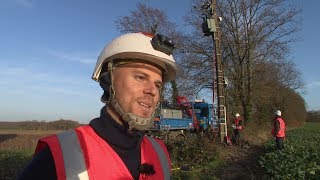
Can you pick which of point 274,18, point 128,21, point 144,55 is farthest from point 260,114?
point 144,55

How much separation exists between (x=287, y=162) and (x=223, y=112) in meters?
10.1

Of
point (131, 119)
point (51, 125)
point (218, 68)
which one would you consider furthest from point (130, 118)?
point (51, 125)

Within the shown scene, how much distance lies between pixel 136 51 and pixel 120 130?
50 centimetres

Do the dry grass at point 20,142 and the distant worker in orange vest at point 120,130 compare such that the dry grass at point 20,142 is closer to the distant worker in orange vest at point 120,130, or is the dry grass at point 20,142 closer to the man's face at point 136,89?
the distant worker in orange vest at point 120,130

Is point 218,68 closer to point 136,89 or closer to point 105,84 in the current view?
point 105,84

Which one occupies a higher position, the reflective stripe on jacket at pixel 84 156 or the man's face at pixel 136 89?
the man's face at pixel 136 89

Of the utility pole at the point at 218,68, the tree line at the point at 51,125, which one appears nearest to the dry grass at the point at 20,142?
the utility pole at the point at 218,68

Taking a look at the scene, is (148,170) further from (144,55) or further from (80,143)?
(144,55)

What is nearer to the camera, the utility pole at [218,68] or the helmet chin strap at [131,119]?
the helmet chin strap at [131,119]

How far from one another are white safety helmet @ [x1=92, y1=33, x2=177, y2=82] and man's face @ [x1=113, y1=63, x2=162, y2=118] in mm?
67

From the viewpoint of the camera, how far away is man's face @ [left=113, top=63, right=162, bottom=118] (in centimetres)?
262

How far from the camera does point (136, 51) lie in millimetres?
2705

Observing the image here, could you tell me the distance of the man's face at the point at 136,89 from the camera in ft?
8.61

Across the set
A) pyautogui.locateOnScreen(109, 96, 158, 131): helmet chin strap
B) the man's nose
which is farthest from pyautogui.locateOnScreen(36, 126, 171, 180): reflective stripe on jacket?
the man's nose
